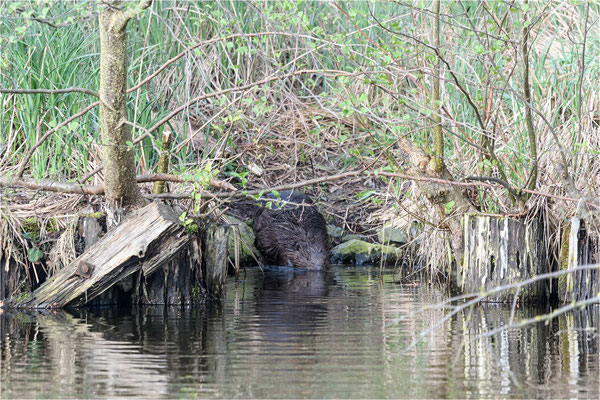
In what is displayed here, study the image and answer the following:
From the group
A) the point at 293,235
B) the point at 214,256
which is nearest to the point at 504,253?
the point at 214,256

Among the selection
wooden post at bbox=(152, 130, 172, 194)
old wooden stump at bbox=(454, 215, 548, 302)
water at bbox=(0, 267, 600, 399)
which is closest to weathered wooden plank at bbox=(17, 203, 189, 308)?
water at bbox=(0, 267, 600, 399)

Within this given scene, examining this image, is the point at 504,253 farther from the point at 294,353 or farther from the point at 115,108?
the point at 115,108

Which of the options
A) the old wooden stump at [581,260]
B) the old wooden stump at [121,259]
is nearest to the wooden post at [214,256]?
the old wooden stump at [121,259]

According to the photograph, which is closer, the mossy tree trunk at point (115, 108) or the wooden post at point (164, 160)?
the mossy tree trunk at point (115, 108)

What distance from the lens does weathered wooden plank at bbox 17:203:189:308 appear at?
22.0ft

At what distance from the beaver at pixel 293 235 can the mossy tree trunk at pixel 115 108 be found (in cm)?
348

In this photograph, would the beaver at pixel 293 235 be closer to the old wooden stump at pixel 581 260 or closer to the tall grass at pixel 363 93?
the tall grass at pixel 363 93

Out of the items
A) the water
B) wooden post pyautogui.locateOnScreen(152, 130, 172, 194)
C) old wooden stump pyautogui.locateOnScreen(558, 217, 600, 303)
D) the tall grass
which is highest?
the tall grass

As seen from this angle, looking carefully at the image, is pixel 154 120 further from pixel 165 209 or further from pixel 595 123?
pixel 595 123

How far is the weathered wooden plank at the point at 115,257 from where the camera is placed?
22.0 feet

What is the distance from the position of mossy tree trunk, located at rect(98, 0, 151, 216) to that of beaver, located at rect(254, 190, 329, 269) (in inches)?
137

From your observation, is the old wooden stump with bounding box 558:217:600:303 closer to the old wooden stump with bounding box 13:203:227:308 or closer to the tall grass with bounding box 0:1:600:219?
the tall grass with bounding box 0:1:600:219

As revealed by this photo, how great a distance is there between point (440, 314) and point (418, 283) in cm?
196

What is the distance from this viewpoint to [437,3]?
691 centimetres
